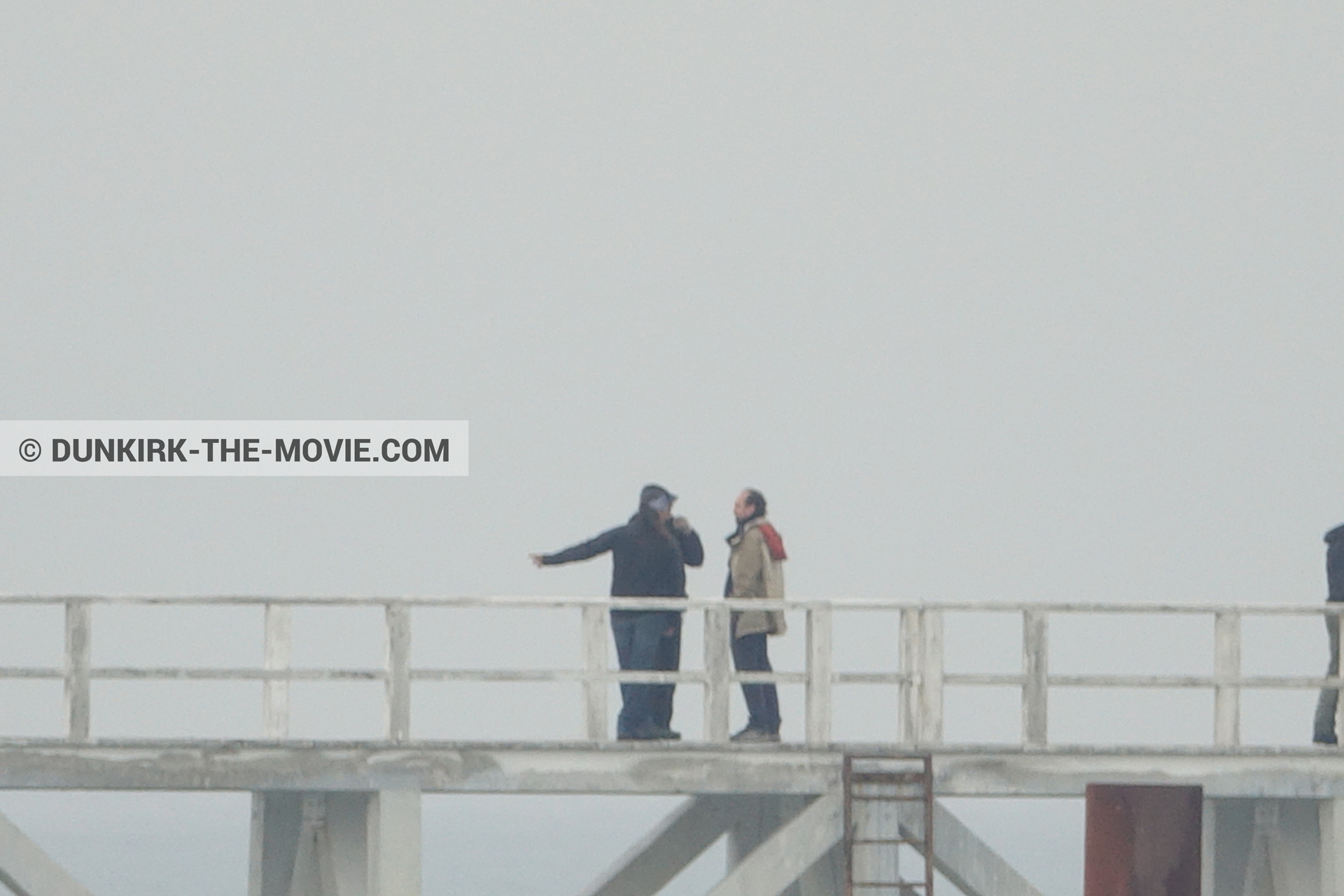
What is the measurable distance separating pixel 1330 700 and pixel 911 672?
3251 mm

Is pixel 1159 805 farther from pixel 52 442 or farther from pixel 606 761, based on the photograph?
pixel 52 442

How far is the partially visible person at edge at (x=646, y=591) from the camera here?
67.3 ft

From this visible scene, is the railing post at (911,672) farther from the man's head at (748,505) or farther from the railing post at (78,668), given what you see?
the railing post at (78,668)

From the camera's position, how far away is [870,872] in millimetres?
20109

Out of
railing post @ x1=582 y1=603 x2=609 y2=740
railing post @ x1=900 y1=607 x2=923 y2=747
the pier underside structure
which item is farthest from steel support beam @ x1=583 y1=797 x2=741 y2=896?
railing post @ x1=582 y1=603 x2=609 y2=740

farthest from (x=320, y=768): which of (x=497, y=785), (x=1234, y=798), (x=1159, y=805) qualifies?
(x=1159, y=805)

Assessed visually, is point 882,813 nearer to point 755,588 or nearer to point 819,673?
point 819,673

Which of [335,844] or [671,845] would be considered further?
[671,845]

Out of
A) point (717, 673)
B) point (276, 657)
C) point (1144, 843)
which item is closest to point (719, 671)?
point (717, 673)

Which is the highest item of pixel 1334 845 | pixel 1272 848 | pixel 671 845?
pixel 1334 845

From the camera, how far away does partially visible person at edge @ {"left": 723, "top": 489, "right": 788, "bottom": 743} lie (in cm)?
2053

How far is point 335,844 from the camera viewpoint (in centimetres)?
2067

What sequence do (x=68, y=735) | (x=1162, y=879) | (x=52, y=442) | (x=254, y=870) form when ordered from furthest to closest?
1. (x=52, y=442)
2. (x=254, y=870)
3. (x=68, y=735)
4. (x=1162, y=879)

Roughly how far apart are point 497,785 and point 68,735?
283cm
